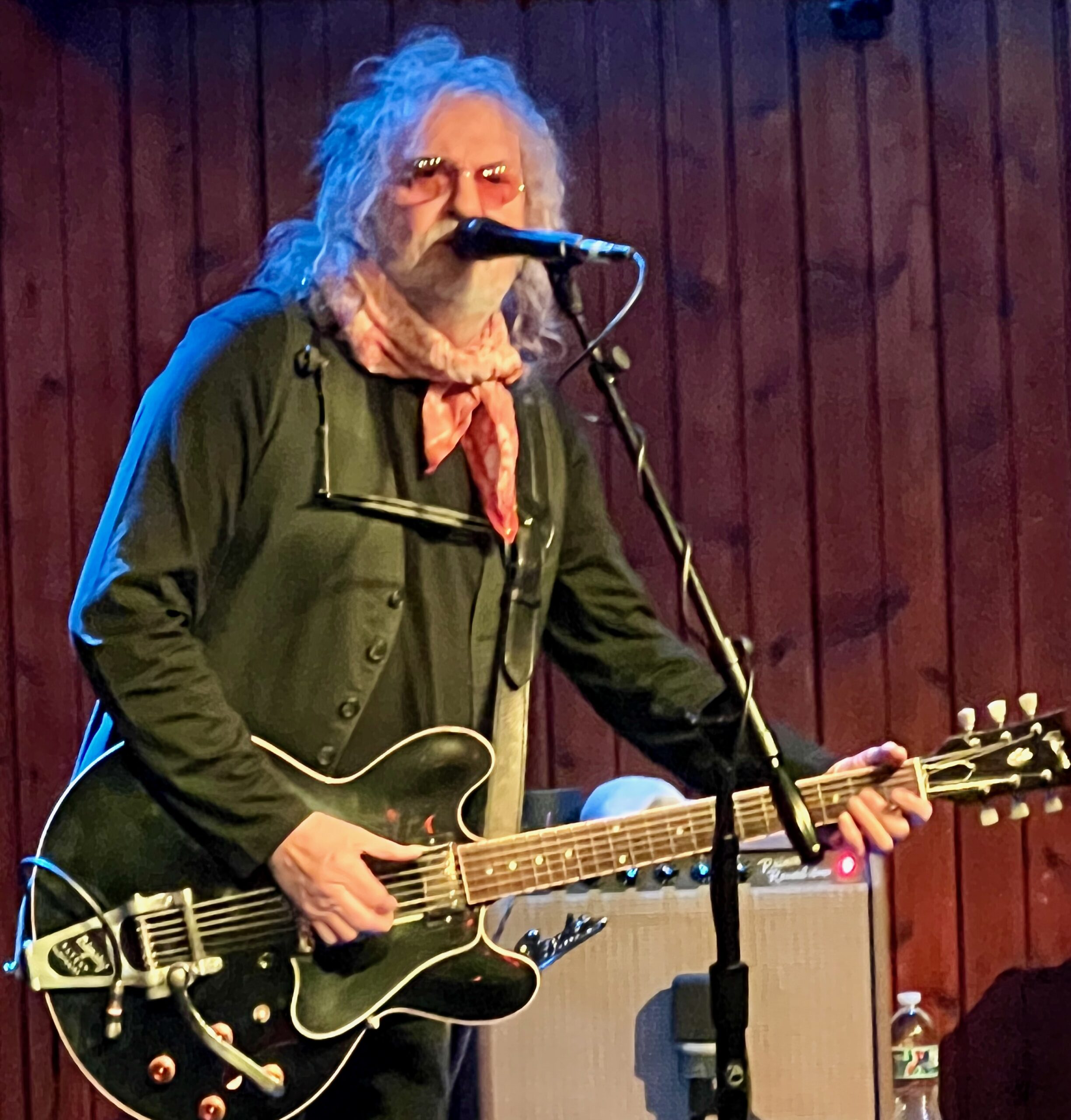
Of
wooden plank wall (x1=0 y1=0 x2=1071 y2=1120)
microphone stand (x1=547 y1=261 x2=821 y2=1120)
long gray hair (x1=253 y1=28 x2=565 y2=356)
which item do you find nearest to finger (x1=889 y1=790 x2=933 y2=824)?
microphone stand (x1=547 y1=261 x2=821 y2=1120)

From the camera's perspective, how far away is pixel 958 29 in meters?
2.99

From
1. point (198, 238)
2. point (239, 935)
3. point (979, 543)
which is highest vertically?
point (198, 238)

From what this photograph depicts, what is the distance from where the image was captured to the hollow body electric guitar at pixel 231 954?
1677 mm

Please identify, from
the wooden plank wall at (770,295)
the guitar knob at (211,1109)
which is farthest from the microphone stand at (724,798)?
the wooden plank wall at (770,295)

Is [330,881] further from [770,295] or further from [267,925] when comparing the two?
[770,295]

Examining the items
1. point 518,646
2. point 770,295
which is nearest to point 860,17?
point 770,295

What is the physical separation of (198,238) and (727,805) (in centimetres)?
203

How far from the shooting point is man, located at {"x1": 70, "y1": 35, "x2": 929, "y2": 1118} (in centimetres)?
167

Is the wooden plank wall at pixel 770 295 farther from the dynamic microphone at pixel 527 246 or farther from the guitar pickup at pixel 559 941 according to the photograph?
the dynamic microphone at pixel 527 246

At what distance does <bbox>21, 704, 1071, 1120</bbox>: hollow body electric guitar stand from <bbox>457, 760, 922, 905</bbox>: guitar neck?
43 millimetres

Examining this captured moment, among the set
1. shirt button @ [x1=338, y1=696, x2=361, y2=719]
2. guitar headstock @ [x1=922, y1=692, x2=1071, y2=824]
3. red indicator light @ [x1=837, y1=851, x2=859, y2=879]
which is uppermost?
shirt button @ [x1=338, y1=696, x2=361, y2=719]

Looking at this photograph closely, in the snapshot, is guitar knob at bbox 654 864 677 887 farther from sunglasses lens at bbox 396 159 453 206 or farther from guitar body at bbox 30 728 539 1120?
sunglasses lens at bbox 396 159 453 206

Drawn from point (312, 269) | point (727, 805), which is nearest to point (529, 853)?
point (727, 805)

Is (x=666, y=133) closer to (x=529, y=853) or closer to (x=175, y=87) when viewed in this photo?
(x=175, y=87)
